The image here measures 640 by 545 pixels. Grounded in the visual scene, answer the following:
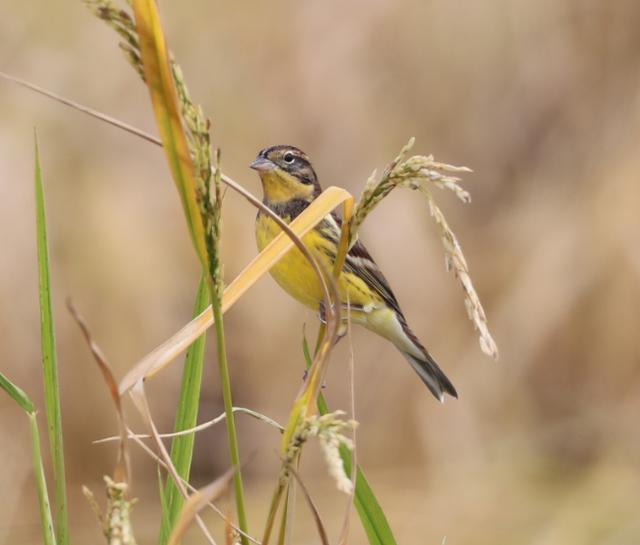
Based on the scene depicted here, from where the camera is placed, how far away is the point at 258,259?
1199 millimetres

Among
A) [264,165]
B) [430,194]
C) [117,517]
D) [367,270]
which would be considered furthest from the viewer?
[367,270]

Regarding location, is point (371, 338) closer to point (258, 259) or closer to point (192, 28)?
point (192, 28)

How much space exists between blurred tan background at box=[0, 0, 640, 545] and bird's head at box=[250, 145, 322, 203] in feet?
6.65

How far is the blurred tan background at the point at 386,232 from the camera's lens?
15.2ft

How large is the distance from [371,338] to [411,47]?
3.55 ft

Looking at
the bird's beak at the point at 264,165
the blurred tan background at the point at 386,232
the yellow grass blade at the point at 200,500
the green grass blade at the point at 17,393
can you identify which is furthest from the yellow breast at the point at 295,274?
the blurred tan background at the point at 386,232

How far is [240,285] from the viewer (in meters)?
1.20

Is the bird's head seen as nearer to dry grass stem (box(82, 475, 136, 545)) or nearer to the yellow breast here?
the yellow breast

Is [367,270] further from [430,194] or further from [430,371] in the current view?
[430,194]

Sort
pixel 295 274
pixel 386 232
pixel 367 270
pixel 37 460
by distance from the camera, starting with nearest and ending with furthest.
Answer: pixel 37 460
pixel 295 274
pixel 367 270
pixel 386 232

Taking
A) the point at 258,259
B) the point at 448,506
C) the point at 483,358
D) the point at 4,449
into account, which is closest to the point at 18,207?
the point at 4,449

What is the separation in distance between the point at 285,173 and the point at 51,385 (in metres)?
1.25

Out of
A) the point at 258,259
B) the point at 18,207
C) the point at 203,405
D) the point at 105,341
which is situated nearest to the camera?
the point at 258,259

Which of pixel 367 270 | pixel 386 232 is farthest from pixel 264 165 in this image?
pixel 386 232
